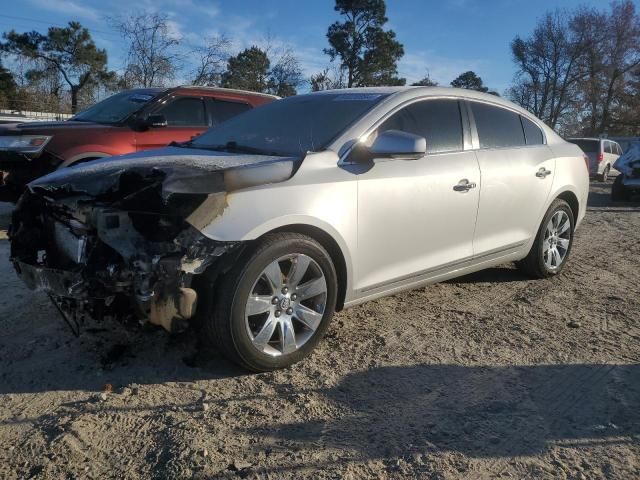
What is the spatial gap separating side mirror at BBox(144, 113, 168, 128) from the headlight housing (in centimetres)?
117

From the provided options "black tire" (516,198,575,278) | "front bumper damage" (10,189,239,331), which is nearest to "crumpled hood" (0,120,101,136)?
"front bumper damage" (10,189,239,331)

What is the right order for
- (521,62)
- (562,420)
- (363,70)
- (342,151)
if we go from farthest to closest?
(521,62) → (363,70) → (342,151) → (562,420)

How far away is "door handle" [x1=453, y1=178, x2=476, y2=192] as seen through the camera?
4078 millimetres

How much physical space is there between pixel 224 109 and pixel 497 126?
4.30 meters

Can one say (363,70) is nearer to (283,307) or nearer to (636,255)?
(636,255)

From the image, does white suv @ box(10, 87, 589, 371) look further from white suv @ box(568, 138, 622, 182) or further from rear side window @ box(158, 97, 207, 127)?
white suv @ box(568, 138, 622, 182)

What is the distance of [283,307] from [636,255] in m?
5.19

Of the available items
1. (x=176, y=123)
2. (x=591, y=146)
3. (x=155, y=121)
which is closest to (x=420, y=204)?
(x=155, y=121)

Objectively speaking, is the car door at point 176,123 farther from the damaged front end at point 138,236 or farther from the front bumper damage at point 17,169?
the damaged front end at point 138,236

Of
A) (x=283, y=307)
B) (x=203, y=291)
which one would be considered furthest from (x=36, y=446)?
(x=283, y=307)

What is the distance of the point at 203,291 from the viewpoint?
9.70ft

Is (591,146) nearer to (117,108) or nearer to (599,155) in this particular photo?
(599,155)

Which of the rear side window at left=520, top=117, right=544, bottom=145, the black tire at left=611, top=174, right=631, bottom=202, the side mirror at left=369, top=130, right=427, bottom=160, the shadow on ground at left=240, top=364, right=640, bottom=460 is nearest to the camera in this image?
the shadow on ground at left=240, top=364, right=640, bottom=460

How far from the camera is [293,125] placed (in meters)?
4.02
